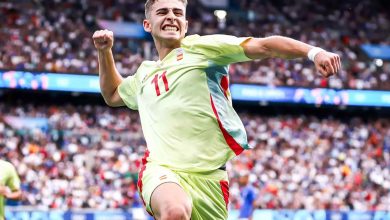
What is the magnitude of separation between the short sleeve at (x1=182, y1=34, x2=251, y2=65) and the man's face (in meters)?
0.21

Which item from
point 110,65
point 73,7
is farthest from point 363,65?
point 110,65

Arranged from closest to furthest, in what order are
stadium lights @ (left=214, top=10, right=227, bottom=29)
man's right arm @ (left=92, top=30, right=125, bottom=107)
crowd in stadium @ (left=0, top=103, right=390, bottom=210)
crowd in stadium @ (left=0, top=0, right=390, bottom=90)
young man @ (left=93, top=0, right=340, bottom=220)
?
young man @ (left=93, top=0, right=340, bottom=220), man's right arm @ (left=92, top=30, right=125, bottom=107), crowd in stadium @ (left=0, top=103, right=390, bottom=210), crowd in stadium @ (left=0, top=0, right=390, bottom=90), stadium lights @ (left=214, top=10, right=227, bottom=29)

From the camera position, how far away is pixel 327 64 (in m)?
4.54

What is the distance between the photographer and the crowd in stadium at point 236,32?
3045cm

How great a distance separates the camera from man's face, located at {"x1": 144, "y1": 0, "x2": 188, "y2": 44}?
5.95m

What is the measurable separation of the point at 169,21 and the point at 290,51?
1327 millimetres

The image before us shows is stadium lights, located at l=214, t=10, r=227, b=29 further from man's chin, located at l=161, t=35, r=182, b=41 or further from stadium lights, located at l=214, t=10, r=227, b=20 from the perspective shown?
man's chin, located at l=161, t=35, r=182, b=41

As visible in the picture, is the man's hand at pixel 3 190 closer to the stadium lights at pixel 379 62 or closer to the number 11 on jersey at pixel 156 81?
the number 11 on jersey at pixel 156 81

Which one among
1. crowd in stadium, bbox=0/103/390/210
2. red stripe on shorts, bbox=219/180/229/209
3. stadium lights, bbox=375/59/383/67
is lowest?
crowd in stadium, bbox=0/103/390/210

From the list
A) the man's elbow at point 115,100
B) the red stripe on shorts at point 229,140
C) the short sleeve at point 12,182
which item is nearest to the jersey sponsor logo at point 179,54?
the red stripe on shorts at point 229,140

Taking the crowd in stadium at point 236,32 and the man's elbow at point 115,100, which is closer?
the man's elbow at point 115,100

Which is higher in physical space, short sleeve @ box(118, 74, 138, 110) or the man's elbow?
short sleeve @ box(118, 74, 138, 110)

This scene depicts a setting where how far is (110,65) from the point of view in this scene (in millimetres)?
6629

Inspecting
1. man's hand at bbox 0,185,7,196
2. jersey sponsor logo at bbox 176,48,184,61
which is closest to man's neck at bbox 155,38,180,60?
jersey sponsor logo at bbox 176,48,184,61
